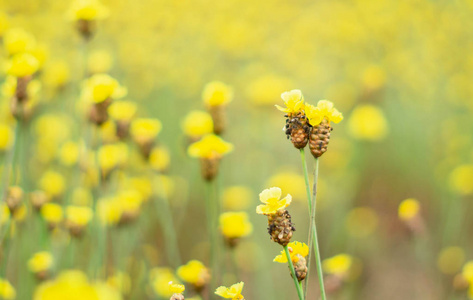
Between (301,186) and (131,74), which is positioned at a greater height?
(131,74)

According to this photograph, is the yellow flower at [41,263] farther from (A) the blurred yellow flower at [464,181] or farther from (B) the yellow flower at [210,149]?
(A) the blurred yellow flower at [464,181]

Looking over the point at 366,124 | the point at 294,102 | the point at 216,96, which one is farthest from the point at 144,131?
the point at 366,124

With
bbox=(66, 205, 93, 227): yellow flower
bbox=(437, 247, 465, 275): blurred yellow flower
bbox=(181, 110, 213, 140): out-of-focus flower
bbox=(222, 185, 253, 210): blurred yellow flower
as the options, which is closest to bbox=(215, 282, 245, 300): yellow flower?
bbox=(66, 205, 93, 227): yellow flower

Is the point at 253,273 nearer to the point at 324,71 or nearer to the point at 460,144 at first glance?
the point at 460,144

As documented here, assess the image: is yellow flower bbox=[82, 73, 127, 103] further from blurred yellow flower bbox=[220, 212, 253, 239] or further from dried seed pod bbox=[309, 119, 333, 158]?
dried seed pod bbox=[309, 119, 333, 158]

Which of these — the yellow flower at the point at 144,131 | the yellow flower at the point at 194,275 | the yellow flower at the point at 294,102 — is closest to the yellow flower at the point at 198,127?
the yellow flower at the point at 144,131

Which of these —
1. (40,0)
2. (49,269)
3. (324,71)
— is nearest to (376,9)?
(324,71)

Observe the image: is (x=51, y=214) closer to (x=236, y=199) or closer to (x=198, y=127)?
(x=198, y=127)
